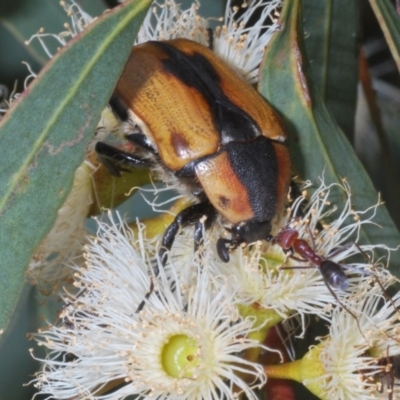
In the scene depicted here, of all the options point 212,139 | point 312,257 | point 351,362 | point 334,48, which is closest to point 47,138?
point 212,139

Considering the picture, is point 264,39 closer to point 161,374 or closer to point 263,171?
point 263,171

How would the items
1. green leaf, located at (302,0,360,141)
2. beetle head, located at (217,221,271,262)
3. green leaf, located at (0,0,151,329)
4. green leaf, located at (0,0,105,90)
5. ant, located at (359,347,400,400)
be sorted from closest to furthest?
green leaf, located at (0,0,151,329), ant, located at (359,347,400,400), beetle head, located at (217,221,271,262), green leaf, located at (302,0,360,141), green leaf, located at (0,0,105,90)

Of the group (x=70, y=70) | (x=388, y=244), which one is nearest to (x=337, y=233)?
(x=388, y=244)

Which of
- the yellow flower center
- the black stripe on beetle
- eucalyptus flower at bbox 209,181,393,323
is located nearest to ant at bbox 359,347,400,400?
eucalyptus flower at bbox 209,181,393,323

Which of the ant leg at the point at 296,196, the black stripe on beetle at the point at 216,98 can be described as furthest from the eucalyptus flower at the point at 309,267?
the black stripe on beetle at the point at 216,98

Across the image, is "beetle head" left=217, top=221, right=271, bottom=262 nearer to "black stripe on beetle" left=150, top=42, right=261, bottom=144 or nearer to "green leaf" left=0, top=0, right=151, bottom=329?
"black stripe on beetle" left=150, top=42, right=261, bottom=144

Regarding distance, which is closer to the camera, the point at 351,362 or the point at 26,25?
the point at 351,362

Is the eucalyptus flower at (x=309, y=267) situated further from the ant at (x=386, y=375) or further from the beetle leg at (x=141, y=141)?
the beetle leg at (x=141, y=141)

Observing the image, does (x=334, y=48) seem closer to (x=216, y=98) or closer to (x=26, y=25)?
(x=216, y=98)
